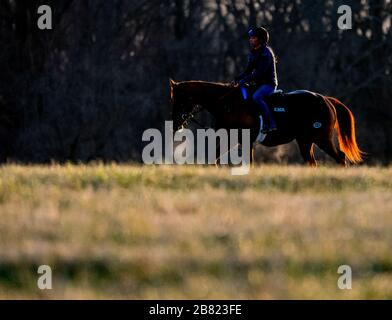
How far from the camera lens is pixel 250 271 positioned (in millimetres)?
9516

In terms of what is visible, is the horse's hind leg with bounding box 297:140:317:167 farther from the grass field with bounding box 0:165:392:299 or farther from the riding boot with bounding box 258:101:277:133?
the grass field with bounding box 0:165:392:299

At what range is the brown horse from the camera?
18281 millimetres

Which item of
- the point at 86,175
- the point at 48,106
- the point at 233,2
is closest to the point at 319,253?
the point at 86,175

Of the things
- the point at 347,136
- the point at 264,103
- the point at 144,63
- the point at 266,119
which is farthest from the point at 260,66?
the point at 144,63

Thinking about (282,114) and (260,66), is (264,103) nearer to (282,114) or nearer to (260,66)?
(282,114)

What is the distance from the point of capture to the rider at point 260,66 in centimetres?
1758

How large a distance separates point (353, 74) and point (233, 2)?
5.17 meters

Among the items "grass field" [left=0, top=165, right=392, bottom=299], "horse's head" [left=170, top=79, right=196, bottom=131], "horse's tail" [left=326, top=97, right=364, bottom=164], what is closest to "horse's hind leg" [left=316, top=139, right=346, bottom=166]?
"horse's tail" [left=326, top=97, right=364, bottom=164]

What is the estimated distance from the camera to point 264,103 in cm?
1852

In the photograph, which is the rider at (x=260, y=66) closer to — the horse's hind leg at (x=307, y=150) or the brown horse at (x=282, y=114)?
the brown horse at (x=282, y=114)

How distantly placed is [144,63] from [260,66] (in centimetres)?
1965

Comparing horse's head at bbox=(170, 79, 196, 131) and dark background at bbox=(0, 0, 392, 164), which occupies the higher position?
dark background at bbox=(0, 0, 392, 164)

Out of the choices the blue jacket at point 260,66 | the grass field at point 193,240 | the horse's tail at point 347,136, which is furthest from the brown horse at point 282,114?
the grass field at point 193,240

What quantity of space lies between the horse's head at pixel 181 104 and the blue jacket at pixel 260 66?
0.90 metres
